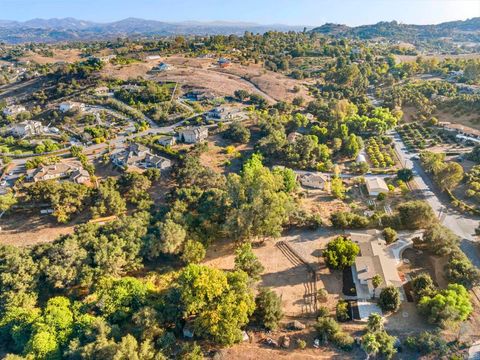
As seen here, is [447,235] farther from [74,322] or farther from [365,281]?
[74,322]

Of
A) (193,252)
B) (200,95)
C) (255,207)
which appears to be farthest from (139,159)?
(200,95)

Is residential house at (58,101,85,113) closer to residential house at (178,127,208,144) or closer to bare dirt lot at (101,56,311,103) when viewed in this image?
bare dirt lot at (101,56,311,103)

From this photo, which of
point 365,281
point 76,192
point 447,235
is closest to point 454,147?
point 447,235

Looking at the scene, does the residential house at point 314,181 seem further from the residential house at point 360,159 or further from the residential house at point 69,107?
the residential house at point 69,107

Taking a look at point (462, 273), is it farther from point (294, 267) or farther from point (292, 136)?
point (292, 136)

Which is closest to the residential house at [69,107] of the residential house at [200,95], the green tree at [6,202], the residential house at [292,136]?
the residential house at [200,95]

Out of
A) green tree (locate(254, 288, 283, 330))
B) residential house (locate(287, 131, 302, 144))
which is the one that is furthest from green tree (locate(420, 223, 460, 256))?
residential house (locate(287, 131, 302, 144))
